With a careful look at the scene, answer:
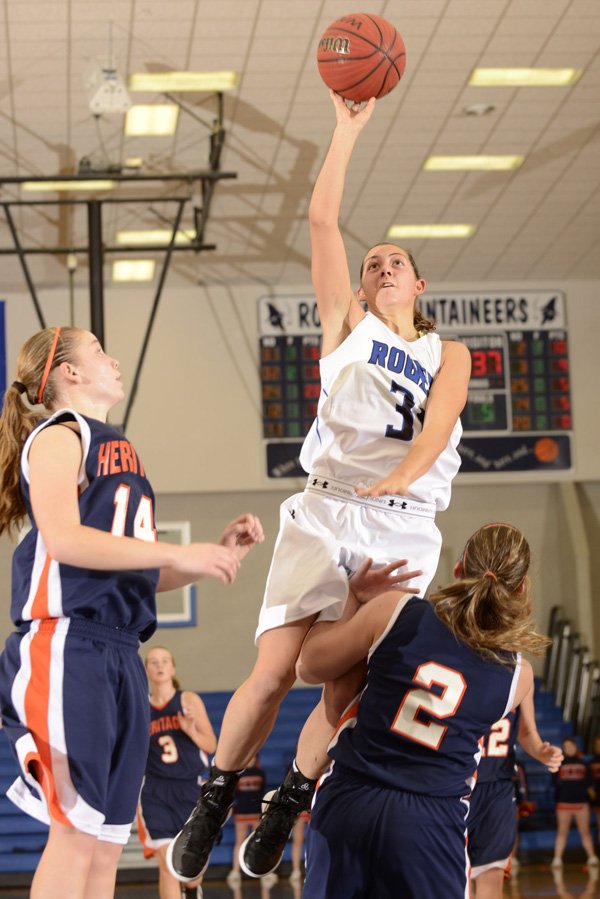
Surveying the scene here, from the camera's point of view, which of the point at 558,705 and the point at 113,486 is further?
the point at 558,705

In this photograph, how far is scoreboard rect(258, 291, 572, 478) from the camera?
14.3 m

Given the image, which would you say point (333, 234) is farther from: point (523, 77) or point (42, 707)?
point (523, 77)

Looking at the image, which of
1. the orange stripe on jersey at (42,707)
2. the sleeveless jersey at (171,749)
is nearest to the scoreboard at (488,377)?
the sleeveless jersey at (171,749)

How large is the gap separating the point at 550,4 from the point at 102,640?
733 centimetres

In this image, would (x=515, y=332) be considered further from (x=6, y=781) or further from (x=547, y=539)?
(x=6, y=781)

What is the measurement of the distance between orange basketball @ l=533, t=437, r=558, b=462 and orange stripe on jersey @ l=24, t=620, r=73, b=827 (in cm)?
1208

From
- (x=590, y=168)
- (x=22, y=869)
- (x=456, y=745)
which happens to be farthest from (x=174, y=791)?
(x=590, y=168)

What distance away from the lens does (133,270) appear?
14.0 metres

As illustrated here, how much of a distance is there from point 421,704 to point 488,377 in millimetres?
11393

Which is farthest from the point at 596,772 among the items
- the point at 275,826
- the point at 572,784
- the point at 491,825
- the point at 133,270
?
the point at 275,826

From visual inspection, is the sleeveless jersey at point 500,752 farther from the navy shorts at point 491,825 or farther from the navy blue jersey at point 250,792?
the navy blue jersey at point 250,792

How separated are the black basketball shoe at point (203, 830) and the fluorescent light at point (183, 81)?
7149mm

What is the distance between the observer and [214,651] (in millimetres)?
15000

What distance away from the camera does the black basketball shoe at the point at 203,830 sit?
3686 millimetres
